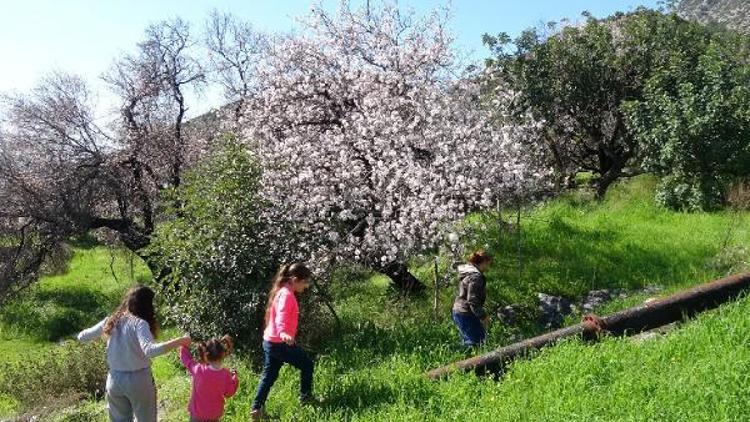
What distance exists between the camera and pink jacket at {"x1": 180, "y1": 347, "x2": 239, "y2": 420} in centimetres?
626

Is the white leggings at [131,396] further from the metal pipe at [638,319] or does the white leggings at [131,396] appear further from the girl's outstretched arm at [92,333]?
the metal pipe at [638,319]

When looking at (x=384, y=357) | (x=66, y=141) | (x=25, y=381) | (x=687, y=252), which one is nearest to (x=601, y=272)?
(x=687, y=252)

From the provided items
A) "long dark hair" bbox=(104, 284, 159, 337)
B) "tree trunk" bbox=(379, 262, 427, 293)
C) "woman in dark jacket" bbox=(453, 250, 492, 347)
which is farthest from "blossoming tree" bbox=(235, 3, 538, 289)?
"long dark hair" bbox=(104, 284, 159, 337)

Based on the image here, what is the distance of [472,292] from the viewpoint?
8.23m

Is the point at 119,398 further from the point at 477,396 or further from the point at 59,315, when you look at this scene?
the point at 59,315

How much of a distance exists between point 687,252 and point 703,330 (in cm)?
666

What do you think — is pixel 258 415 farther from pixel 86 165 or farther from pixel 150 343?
pixel 86 165

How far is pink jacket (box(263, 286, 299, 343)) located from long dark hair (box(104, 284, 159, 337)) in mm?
1239

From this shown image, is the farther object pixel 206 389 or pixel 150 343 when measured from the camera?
pixel 206 389

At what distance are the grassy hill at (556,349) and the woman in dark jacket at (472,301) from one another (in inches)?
10.2

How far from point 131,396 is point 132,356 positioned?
364 mm

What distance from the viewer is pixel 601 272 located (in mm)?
12383

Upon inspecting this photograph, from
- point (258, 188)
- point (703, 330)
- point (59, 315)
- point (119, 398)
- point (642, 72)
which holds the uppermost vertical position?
point (642, 72)

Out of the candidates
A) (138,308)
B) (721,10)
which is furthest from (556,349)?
(721,10)
